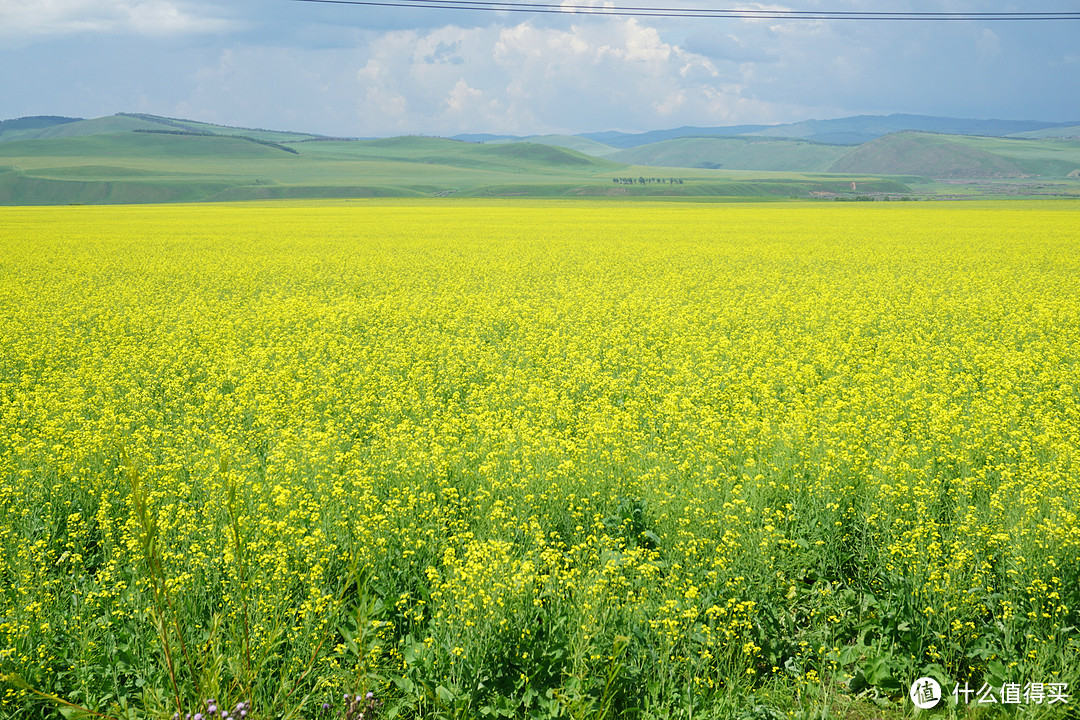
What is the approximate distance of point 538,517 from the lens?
5941 mm

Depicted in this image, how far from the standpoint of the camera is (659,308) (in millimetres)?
16234

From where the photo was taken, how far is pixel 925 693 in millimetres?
4215

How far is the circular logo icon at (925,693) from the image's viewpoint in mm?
4141

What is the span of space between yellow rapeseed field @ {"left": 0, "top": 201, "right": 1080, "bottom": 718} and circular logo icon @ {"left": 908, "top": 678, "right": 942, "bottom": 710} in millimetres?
65

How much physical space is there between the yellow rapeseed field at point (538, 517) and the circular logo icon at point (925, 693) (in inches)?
2.6

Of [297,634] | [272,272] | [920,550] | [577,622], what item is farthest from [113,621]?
[272,272]

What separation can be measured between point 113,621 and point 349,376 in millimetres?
6003

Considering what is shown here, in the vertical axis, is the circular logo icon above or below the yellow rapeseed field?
below

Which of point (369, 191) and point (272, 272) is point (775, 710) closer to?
point (272, 272)

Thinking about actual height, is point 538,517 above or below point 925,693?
above

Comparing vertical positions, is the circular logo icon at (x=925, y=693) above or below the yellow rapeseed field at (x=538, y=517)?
below

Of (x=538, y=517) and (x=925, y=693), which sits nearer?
(x=925, y=693)

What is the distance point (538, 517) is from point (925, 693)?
2967mm

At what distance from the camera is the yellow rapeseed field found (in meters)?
4.16
